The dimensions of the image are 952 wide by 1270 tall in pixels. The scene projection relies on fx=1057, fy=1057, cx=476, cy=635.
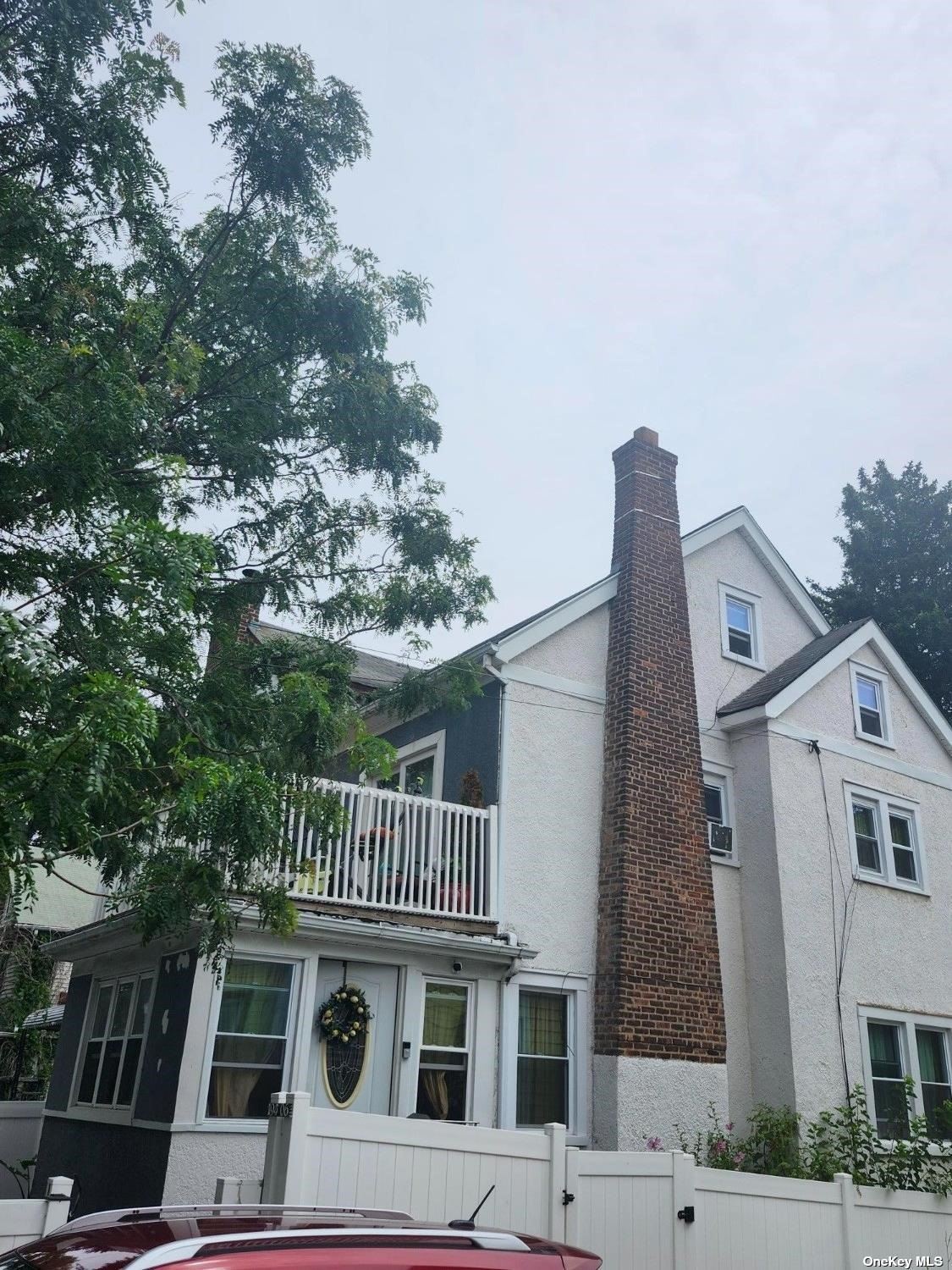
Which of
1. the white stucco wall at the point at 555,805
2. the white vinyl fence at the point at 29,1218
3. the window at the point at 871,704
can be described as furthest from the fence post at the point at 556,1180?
the window at the point at 871,704

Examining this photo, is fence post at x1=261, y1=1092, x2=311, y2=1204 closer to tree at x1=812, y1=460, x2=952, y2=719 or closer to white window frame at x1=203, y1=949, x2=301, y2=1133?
white window frame at x1=203, y1=949, x2=301, y2=1133

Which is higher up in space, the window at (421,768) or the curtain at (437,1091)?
the window at (421,768)

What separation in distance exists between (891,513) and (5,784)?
28497 millimetres

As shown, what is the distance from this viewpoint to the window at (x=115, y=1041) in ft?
37.5

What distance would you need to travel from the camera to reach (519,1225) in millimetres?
7715

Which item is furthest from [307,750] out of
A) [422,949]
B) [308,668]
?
[422,949]

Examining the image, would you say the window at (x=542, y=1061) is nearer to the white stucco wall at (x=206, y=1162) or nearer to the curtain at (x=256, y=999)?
the curtain at (x=256, y=999)

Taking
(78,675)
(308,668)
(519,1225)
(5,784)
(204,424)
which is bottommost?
(519,1225)

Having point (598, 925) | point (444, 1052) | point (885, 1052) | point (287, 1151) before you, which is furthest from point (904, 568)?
point (287, 1151)

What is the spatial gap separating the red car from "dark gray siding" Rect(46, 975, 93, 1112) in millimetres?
9938

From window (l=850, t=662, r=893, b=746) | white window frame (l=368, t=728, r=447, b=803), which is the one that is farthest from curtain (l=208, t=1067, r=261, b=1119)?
window (l=850, t=662, r=893, b=746)

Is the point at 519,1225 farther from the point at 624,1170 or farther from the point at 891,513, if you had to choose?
the point at 891,513

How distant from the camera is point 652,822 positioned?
12859mm

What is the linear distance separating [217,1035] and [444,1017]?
2.50 meters
